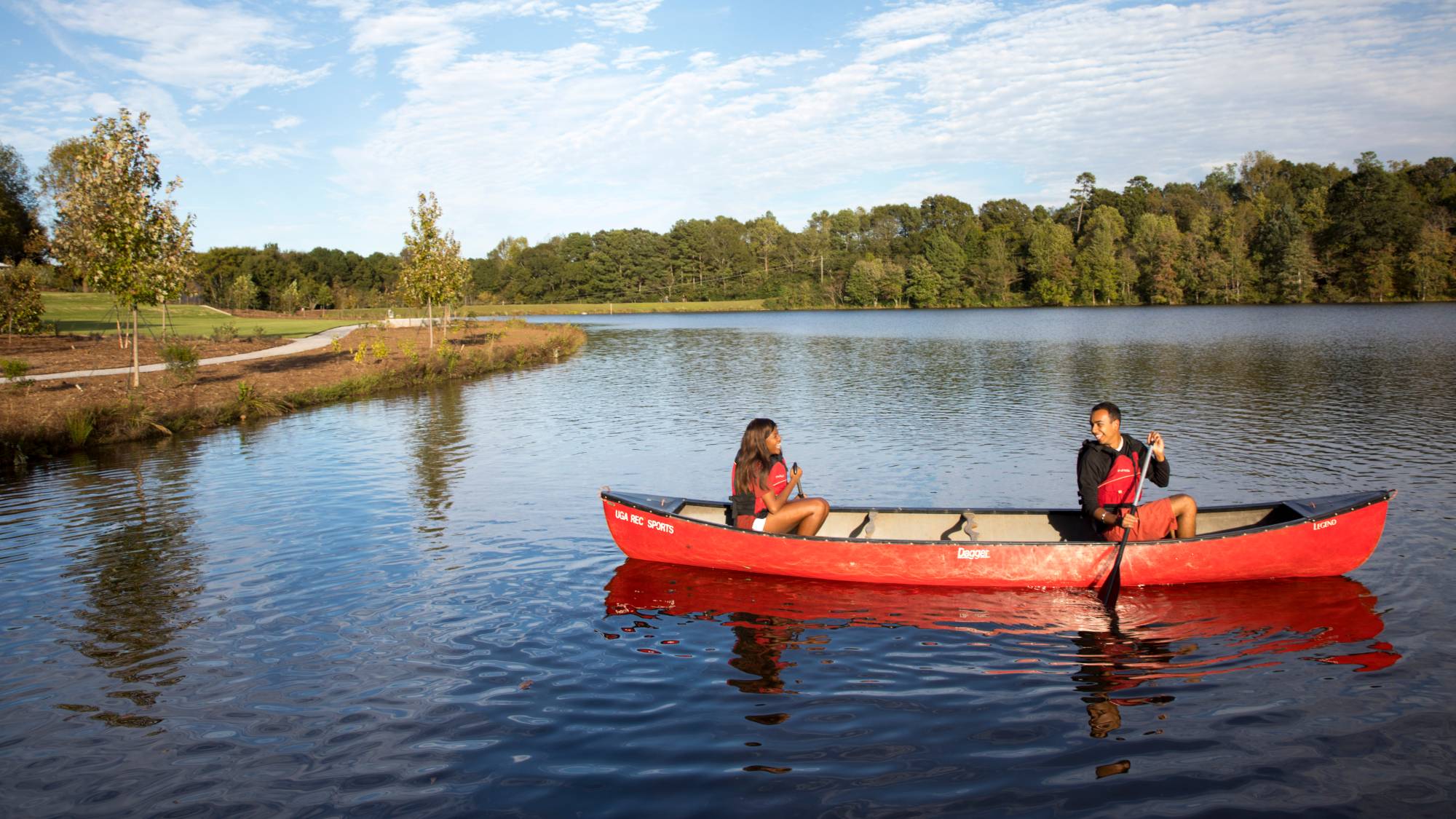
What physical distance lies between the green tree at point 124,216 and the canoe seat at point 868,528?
70.4ft

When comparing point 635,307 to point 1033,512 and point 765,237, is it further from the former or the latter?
point 1033,512

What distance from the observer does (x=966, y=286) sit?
398 feet

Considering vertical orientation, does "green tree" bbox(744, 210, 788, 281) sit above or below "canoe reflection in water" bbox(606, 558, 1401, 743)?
above

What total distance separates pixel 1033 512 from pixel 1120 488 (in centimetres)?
119

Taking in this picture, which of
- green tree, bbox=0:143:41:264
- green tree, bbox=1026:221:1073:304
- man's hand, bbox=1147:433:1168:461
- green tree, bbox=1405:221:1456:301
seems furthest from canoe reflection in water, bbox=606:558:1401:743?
green tree, bbox=1026:221:1073:304

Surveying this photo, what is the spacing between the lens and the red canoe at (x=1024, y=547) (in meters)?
9.68

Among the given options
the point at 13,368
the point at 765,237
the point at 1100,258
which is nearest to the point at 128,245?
the point at 13,368

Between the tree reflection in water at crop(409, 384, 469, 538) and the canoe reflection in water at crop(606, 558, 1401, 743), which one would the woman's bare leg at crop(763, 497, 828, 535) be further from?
the tree reflection in water at crop(409, 384, 469, 538)

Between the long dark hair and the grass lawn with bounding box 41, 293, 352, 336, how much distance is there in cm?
4149

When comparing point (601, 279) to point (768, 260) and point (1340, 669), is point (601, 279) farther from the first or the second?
point (1340, 669)

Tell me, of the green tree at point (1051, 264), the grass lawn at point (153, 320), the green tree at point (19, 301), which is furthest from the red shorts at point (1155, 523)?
the green tree at point (1051, 264)

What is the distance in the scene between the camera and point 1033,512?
429 inches

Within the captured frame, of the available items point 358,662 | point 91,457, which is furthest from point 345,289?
point 358,662

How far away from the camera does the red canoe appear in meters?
9.68
